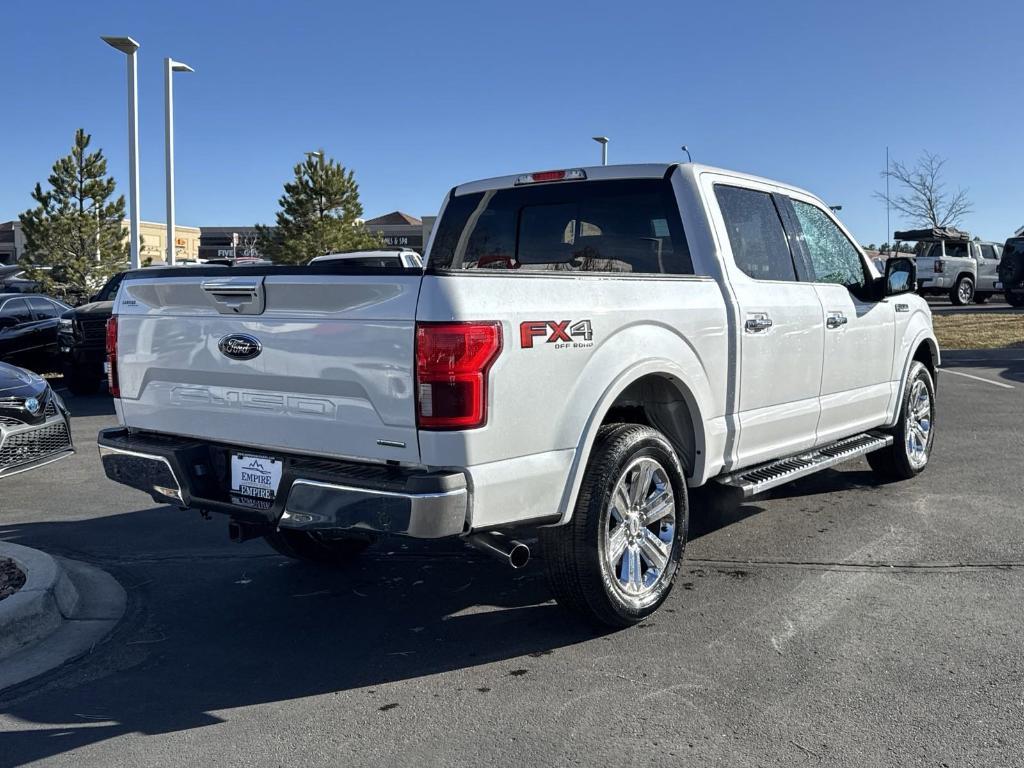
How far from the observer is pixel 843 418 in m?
6.38

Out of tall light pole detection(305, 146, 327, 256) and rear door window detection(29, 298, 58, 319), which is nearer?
rear door window detection(29, 298, 58, 319)

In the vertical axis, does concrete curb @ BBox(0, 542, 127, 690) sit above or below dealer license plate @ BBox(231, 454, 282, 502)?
below

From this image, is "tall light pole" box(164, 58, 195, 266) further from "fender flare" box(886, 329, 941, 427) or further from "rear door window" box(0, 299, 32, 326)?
"fender flare" box(886, 329, 941, 427)

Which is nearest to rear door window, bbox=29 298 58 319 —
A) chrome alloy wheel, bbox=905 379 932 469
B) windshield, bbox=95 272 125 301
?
windshield, bbox=95 272 125 301

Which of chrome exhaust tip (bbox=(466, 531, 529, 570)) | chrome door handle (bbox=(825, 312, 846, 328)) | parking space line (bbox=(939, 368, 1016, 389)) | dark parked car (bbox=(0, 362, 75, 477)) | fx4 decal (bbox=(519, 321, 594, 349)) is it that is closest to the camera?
fx4 decal (bbox=(519, 321, 594, 349))

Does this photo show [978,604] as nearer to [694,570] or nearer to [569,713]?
[694,570]

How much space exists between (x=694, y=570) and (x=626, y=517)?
110cm

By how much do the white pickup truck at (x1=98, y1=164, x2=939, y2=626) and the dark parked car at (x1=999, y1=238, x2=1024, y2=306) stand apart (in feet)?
86.7

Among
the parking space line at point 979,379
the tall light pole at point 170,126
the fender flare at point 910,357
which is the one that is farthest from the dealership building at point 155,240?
the fender flare at point 910,357

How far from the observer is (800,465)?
579cm

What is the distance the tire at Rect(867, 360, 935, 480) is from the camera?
7336 mm

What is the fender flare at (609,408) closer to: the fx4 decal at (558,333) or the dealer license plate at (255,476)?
the fx4 decal at (558,333)

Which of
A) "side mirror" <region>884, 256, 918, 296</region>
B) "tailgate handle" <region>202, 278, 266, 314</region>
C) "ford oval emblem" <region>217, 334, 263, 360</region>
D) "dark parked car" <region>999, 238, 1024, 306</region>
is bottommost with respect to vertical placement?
"ford oval emblem" <region>217, 334, 263, 360</region>

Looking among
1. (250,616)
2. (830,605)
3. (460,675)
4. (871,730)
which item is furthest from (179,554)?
(871,730)
